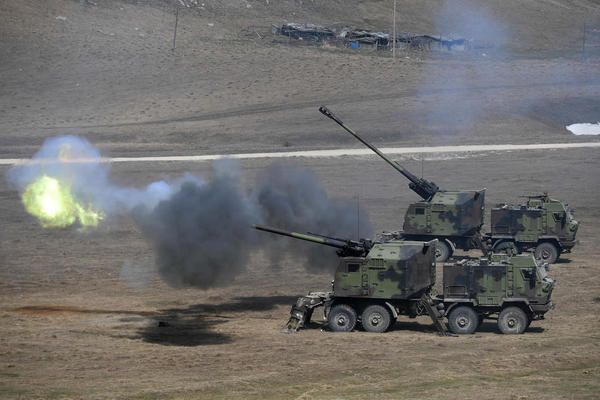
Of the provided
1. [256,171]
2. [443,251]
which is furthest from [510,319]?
[256,171]

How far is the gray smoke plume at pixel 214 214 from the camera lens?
28.3 metres

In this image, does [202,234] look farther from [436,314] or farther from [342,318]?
[436,314]

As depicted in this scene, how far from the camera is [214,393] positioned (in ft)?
63.0

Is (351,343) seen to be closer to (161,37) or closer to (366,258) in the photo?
(366,258)

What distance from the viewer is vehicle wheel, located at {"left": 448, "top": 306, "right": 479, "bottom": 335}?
25.1 metres

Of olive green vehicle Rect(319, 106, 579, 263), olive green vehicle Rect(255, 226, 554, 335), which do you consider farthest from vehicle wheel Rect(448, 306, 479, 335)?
olive green vehicle Rect(319, 106, 579, 263)

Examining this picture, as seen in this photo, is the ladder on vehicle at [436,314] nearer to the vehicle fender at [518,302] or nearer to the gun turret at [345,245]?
the vehicle fender at [518,302]

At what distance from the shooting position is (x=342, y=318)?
25.4 meters

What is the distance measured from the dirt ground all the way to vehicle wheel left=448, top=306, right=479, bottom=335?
2.32 feet

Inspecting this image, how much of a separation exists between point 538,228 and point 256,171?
59.5ft

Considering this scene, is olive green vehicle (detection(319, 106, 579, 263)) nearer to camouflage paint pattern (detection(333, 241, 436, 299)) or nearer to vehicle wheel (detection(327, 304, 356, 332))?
camouflage paint pattern (detection(333, 241, 436, 299))

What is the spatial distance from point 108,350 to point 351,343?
218 inches

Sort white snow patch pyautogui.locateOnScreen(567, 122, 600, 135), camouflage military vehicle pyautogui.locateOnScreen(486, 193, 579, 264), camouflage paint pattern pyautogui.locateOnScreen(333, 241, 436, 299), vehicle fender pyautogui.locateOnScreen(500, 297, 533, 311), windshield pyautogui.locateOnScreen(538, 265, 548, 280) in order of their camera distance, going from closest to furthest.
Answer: vehicle fender pyautogui.locateOnScreen(500, 297, 533, 311), windshield pyautogui.locateOnScreen(538, 265, 548, 280), camouflage paint pattern pyautogui.locateOnScreen(333, 241, 436, 299), camouflage military vehicle pyautogui.locateOnScreen(486, 193, 579, 264), white snow patch pyautogui.locateOnScreen(567, 122, 600, 135)

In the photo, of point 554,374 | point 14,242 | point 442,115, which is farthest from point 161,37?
point 554,374
